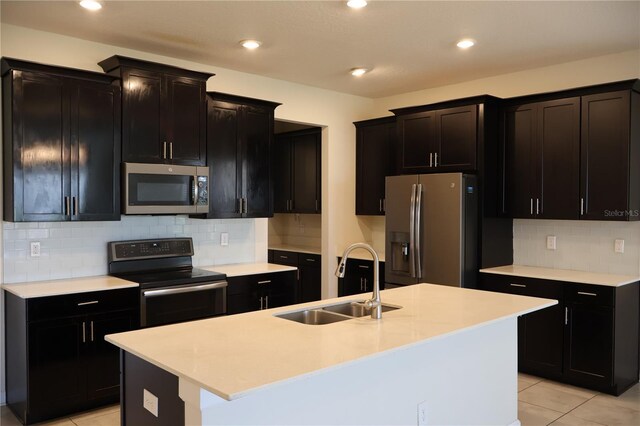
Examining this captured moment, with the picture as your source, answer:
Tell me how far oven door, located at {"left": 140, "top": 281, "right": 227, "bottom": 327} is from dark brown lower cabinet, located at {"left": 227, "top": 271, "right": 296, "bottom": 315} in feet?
0.45

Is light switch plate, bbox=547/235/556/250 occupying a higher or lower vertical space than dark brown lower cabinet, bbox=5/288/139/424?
higher

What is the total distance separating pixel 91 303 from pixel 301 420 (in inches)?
81.7

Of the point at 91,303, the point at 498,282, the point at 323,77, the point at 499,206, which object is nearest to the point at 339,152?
the point at 323,77

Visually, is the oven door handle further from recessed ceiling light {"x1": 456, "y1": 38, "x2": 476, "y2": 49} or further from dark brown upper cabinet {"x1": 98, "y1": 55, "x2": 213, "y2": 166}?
recessed ceiling light {"x1": 456, "y1": 38, "x2": 476, "y2": 49}

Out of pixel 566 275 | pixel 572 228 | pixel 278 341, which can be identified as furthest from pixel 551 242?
pixel 278 341

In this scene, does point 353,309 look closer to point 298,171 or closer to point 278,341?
point 278,341

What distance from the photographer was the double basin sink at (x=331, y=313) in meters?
2.77

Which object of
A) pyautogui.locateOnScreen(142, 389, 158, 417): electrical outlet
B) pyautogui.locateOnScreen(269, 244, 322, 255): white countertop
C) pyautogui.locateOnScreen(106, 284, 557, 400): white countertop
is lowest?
pyautogui.locateOnScreen(142, 389, 158, 417): electrical outlet

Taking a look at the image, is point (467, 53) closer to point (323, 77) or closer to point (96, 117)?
point (323, 77)

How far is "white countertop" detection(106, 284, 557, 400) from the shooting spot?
1753 millimetres

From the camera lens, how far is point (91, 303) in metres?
3.56

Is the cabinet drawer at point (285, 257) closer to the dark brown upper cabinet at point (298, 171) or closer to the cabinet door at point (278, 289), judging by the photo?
the dark brown upper cabinet at point (298, 171)

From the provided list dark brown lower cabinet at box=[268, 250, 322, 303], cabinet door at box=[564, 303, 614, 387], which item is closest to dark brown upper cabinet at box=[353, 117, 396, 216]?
dark brown lower cabinet at box=[268, 250, 322, 303]

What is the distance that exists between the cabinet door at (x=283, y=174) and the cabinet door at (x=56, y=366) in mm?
3586
